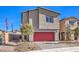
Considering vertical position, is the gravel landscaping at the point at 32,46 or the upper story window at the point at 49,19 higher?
the upper story window at the point at 49,19

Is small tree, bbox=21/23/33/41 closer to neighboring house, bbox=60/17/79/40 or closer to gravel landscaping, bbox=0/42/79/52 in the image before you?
gravel landscaping, bbox=0/42/79/52

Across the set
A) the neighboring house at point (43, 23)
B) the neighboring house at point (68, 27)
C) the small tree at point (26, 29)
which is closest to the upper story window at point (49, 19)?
the neighboring house at point (43, 23)

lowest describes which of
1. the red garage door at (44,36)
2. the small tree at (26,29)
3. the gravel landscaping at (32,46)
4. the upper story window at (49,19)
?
the gravel landscaping at (32,46)

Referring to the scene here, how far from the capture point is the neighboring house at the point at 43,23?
229 inches

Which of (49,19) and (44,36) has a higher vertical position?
(49,19)

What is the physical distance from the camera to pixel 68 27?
5891 millimetres

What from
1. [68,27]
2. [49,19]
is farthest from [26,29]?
[68,27]

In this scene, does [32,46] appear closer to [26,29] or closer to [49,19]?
[26,29]

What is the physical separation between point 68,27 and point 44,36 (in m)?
0.52

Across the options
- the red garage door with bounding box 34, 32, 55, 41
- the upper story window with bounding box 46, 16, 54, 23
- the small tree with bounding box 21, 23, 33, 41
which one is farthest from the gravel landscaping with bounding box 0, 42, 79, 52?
the upper story window with bounding box 46, 16, 54, 23

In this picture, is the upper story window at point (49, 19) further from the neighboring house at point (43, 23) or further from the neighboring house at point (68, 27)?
the neighboring house at point (68, 27)

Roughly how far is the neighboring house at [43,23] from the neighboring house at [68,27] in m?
0.10
